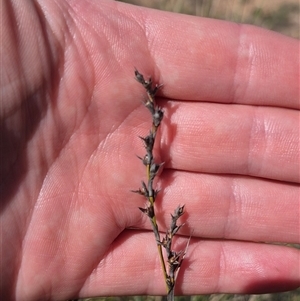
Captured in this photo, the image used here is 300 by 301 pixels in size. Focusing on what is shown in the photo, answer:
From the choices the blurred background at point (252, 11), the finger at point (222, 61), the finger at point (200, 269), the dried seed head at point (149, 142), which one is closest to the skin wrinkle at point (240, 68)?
the finger at point (222, 61)

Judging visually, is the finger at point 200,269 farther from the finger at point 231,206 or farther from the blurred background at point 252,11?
the blurred background at point 252,11

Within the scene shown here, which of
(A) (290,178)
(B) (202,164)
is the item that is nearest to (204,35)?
(B) (202,164)

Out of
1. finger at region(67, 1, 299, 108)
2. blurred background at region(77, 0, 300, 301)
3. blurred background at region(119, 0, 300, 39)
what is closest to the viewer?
finger at region(67, 1, 299, 108)

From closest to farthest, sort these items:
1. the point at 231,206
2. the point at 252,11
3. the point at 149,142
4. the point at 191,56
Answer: the point at 149,142, the point at 191,56, the point at 231,206, the point at 252,11

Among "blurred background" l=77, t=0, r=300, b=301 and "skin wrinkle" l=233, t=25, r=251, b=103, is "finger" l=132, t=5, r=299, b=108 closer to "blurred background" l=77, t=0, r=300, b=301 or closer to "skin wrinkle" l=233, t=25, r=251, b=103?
"skin wrinkle" l=233, t=25, r=251, b=103

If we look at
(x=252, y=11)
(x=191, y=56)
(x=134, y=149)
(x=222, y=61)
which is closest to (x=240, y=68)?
(x=222, y=61)

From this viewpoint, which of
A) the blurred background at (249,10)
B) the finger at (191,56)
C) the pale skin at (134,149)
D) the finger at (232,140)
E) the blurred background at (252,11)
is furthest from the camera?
the blurred background at (249,10)

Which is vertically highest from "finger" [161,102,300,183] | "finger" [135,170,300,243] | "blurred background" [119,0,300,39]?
"blurred background" [119,0,300,39]

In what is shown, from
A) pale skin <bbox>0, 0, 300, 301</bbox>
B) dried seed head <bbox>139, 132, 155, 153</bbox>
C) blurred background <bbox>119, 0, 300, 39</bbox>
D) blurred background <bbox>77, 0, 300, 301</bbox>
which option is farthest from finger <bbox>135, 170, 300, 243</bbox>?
blurred background <bbox>119, 0, 300, 39</bbox>

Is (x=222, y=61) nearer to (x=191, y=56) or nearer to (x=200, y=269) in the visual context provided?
(x=191, y=56)
